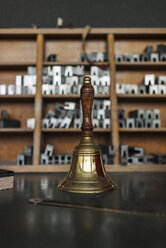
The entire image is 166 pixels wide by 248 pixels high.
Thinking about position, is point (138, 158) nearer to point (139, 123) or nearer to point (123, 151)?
point (123, 151)

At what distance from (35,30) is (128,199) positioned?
2.61m

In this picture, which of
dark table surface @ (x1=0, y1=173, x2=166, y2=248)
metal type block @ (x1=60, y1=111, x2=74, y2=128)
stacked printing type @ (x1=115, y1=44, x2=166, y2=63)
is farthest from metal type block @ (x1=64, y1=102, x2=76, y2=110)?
dark table surface @ (x1=0, y1=173, x2=166, y2=248)

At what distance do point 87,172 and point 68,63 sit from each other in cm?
217

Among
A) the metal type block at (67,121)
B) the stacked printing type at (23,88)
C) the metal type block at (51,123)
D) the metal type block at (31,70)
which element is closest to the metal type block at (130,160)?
the metal type block at (67,121)

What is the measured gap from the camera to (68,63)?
3016 mm

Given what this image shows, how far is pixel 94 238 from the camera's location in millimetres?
587

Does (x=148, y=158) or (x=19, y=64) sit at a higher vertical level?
(x=19, y=64)

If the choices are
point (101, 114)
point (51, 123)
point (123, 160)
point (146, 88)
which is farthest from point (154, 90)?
point (51, 123)

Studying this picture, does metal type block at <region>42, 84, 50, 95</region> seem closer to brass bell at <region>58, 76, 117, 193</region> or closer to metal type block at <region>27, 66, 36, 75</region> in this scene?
metal type block at <region>27, 66, 36, 75</region>

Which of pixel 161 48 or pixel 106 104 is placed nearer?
pixel 106 104
